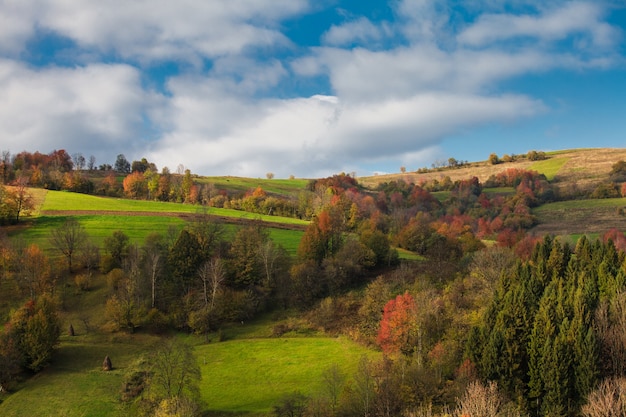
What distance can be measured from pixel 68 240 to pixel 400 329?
6210cm

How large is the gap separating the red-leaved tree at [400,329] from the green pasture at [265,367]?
3.87 metres

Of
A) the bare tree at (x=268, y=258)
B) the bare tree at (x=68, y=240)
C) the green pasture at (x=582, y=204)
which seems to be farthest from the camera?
the green pasture at (x=582, y=204)

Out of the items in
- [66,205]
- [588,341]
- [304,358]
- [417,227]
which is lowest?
[304,358]

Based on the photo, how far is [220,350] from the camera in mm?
68188

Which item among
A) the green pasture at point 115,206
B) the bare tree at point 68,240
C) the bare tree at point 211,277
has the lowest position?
the bare tree at point 211,277

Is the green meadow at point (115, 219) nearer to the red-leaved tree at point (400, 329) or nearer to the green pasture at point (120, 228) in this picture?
the green pasture at point (120, 228)

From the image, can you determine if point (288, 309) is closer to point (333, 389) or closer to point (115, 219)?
point (333, 389)

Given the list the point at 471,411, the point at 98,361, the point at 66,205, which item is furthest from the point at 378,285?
the point at 66,205

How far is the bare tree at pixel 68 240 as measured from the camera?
83938 millimetres

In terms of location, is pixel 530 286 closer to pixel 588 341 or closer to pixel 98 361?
pixel 588 341

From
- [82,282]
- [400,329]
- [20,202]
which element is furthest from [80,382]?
[20,202]

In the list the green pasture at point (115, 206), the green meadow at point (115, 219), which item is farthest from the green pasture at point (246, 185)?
the green meadow at point (115, 219)

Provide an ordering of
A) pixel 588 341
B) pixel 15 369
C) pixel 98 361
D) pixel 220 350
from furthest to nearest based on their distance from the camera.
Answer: pixel 220 350 → pixel 98 361 → pixel 15 369 → pixel 588 341

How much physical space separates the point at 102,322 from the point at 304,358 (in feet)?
109
